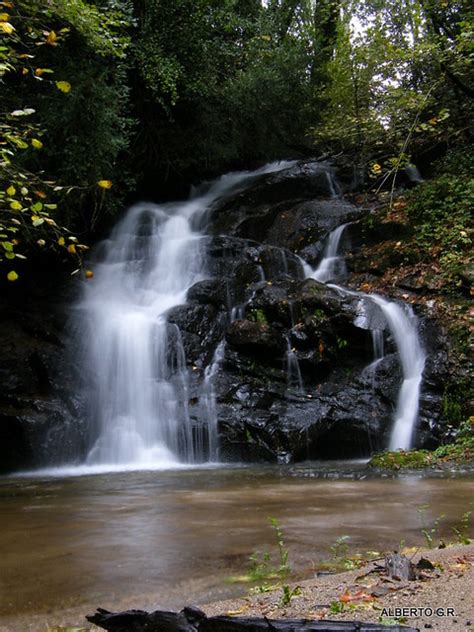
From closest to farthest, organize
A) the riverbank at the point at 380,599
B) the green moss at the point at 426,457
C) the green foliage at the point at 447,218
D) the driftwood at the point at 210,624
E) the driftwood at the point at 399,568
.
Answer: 1. the driftwood at the point at 210,624
2. the riverbank at the point at 380,599
3. the driftwood at the point at 399,568
4. the green moss at the point at 426,457
5. the green foliage at the point at 447,218

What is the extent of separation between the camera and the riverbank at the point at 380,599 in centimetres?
202

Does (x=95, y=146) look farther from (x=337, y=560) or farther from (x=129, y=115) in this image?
(x=337, y=560)

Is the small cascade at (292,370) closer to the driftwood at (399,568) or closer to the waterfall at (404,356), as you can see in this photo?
the waterfall at (404,356)

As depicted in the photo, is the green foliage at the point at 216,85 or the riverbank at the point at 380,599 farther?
the green foliage at the point at 216,85

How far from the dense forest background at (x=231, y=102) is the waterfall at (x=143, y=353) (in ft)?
4.28

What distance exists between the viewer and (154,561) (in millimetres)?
3453

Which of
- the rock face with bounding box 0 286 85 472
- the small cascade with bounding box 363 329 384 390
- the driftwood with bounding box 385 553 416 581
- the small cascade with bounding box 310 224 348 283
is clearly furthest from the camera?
the small cascade with bounding box 310 224 348 283

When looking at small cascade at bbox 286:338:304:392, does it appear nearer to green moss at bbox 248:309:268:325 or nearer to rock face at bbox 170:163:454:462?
rock face at bbox 170:163:454:462

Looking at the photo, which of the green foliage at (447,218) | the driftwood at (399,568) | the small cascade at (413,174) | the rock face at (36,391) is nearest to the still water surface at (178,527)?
the driftwood at (399,568)

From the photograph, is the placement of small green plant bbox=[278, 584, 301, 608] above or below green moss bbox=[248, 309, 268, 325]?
below

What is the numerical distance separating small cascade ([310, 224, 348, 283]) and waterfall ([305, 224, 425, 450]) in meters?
1.35

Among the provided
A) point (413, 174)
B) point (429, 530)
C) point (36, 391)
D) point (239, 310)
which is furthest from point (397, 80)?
point (429, 530)

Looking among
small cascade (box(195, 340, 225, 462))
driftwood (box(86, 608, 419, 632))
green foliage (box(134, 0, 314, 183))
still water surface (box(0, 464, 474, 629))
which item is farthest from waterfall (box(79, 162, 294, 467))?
driftwood (box(86, 608, 419, 632))

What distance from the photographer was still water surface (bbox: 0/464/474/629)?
2969 mm
